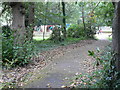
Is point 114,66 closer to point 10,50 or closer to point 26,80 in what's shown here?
point 26,80

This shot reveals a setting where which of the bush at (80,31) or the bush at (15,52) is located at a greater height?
the bush at (80,31)

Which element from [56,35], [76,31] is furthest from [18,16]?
[76,31]

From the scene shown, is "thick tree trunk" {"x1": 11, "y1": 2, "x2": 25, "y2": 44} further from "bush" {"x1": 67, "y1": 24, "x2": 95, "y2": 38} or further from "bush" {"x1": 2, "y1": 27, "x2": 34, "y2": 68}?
"bush" {"x1": 67, "y1": 24, "x2": 95, "y2": 38}

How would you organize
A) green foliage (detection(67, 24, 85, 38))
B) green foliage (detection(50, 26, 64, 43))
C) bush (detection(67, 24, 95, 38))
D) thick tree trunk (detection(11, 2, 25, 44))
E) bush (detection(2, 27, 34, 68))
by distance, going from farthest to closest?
green foliage (detection(67, 24, 85, 38))
bush (detection(67, 24, 95, 38))
green foliage (detection(50, 26, 64, 43))
thick tree trunk (detection(11, 2, 25, 44))
bush (detection(2, 27, 34, 68))

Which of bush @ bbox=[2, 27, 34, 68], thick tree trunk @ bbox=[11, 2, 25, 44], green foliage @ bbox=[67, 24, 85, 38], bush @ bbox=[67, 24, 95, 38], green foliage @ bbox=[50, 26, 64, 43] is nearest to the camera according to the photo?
bush @ bbox=[2, 27, 34, 68]

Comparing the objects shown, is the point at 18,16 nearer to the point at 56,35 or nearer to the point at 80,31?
the point at 56,35

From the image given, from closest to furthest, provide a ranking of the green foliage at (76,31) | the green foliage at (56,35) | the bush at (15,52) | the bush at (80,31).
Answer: the bush at (15,52) < the green foliage at (56,35) < the bush at (80,31) < the green foliage at (76,31)

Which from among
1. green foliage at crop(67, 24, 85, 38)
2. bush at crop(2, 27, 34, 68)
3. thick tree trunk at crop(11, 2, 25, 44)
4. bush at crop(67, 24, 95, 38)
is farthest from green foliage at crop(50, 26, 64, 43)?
bush at crop(2, 27, 34, 68)

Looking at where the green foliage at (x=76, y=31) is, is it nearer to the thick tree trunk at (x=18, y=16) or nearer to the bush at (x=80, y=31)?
the bush at (x=80, y=31)

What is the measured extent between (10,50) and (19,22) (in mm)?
1482

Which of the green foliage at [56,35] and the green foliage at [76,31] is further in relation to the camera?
the green foliage at [76,31]

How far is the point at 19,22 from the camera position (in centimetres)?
702

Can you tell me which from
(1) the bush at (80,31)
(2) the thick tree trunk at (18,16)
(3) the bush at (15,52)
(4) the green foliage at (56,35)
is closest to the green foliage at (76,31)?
(1) the bush at (80,31)

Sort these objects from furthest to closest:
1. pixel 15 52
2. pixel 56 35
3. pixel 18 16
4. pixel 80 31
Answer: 1. pixel 80 31
2. pixel 56 35
3. pixel 18 16
4. pixel 15 52
